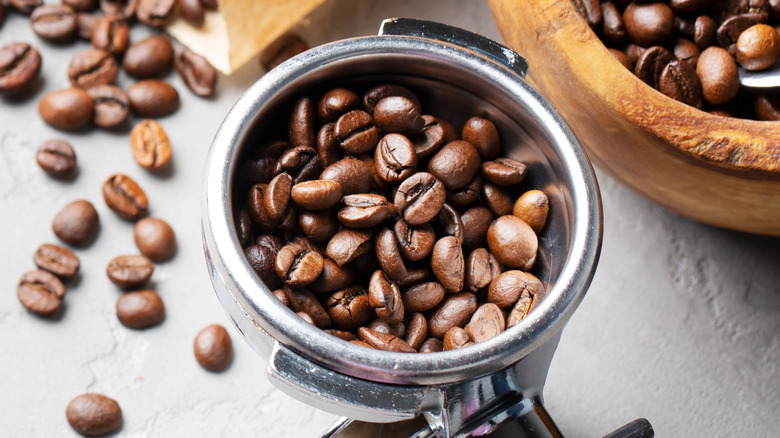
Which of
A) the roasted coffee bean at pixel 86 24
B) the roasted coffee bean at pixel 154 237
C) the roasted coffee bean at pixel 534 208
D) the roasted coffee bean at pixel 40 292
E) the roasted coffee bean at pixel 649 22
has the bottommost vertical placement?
the roasted coffee bean at pixel 40 292

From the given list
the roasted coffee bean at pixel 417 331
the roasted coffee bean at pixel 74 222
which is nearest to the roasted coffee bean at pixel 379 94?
the roasted coffee bean at pixel 417 331

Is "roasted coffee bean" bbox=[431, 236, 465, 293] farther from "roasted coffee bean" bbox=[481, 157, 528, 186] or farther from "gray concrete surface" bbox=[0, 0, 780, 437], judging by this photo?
"gray concrete surface" bbox=[0, 0, 780, 437]

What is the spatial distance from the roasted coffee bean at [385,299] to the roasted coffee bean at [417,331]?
31mm

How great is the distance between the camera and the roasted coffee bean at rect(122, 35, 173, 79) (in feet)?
5.08

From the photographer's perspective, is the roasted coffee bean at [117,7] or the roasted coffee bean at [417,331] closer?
the roasted coffee bean at [417,331]

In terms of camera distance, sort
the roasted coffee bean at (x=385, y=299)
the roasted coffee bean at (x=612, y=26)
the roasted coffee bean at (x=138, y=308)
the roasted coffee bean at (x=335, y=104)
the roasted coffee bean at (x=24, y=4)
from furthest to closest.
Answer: the roasted coffee bean at (x=24, y=4), the roasted coffee bean at (x=138, y=308), the roasted coffee bean at (x=612, y=26), the roasted coffee bean at (x=335, y=104), the roasted coffee bean at (x=385, y=299)

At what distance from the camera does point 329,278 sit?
0.96 metres

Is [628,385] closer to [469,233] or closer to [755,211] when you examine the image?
[755,211]

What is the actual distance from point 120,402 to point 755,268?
1352 mm

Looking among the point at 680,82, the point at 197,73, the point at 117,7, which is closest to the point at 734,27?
the point at 680,82

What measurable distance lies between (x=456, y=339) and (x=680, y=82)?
2.01ft

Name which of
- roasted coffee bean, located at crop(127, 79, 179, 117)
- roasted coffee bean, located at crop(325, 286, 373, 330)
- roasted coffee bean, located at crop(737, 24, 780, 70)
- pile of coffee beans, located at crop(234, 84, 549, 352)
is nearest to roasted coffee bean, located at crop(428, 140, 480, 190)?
pile of coffee beans, located at crop(234, 84, 549, 352)

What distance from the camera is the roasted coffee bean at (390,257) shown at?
96cm

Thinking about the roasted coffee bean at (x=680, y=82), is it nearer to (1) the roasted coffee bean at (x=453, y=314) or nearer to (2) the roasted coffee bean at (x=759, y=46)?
→ (2) the roasted coffee bean at (x=759, y=46)
